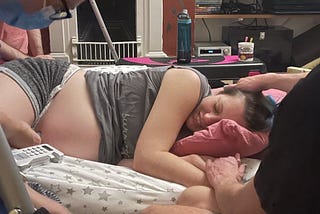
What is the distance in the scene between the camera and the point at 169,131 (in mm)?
1374

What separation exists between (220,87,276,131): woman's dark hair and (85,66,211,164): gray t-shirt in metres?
0.15

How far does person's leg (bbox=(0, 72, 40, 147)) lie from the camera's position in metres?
1.27

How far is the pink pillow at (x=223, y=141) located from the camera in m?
1.38

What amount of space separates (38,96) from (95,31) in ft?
7.64

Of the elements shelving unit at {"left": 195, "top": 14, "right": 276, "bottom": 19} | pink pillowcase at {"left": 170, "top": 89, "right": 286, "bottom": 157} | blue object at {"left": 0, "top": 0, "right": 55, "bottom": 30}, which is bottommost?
pink pillowcase at {"left": 170, "top": 89, "right": 286, "bottom": 157}

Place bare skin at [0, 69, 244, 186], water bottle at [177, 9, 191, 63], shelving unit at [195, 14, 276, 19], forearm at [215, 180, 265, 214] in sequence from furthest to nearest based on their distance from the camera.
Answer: shelving unit at [195, 14, 276, 19] < water bottle at [177, 9, 191, 63] < bare skin at [0, 69, 244, 186] < forearm at [215, 180, 265, 214]

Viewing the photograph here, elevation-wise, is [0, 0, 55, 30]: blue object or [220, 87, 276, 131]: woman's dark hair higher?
[0, 0, 55, 30]: blue object

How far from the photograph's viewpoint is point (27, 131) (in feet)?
4.26

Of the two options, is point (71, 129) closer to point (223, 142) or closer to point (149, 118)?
point (149, 118)

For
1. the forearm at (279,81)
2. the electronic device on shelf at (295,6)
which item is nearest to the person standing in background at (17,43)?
the forearm at (279,81)

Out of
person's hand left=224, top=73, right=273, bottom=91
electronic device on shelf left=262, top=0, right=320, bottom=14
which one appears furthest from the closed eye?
electronic device on shelf left=262, top=0, right=320, bottom=14

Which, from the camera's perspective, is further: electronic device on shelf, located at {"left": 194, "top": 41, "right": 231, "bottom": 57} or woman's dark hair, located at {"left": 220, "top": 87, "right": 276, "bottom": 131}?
electronic device on shelf, located at {"left": 194, "top": 41, "right": 231, "bottom": 57}

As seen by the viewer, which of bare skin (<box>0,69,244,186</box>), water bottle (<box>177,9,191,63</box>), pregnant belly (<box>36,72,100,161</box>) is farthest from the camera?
water bottle (<box>177,9,191,63</box>)

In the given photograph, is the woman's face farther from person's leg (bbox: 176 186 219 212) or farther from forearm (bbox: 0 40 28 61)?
forearm (bbox: 0 40 28 61)
